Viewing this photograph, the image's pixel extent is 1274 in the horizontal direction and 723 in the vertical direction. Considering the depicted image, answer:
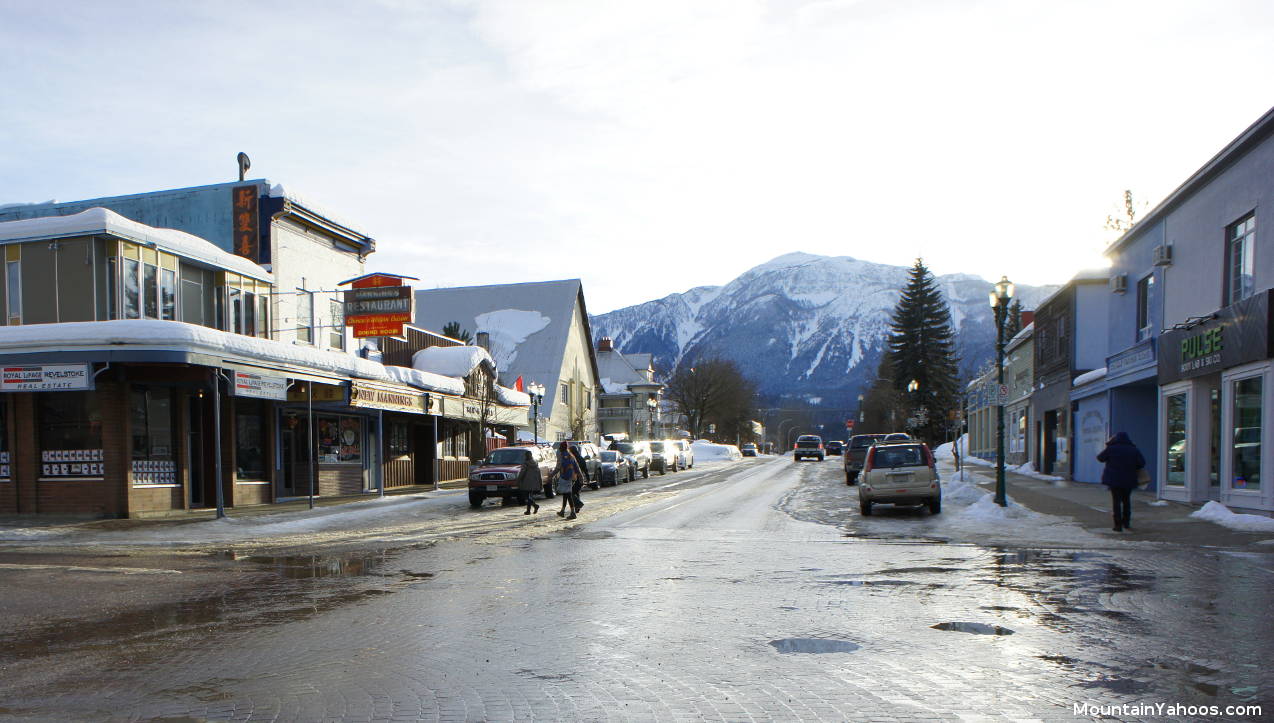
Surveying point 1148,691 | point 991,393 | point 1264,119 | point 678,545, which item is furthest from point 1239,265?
point 1148,691

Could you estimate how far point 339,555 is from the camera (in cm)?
1479

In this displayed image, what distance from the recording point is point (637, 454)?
143 ft

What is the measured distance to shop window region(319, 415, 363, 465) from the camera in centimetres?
2823

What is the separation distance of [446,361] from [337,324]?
20.0ft

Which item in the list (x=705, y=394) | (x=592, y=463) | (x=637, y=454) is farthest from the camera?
(x=705, y=394)

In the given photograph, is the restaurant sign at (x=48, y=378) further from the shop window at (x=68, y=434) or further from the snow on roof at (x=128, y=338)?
the shop window at (x=68, y=434)

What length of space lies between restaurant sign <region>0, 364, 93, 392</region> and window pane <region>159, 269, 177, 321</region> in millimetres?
3199

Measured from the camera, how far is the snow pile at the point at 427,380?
29.3 meters

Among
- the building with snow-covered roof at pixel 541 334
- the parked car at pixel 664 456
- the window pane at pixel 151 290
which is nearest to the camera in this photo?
the window pane at pixel 151 290

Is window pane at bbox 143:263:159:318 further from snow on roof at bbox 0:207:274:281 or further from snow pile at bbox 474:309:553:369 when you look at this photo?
snow pile at bbox 474:309:553:369

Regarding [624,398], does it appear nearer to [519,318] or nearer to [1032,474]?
[519,318]

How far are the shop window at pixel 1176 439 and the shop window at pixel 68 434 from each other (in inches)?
974

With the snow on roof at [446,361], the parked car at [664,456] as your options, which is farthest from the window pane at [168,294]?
the parked car at [664,456]

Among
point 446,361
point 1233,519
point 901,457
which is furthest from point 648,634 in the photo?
point 446,361
